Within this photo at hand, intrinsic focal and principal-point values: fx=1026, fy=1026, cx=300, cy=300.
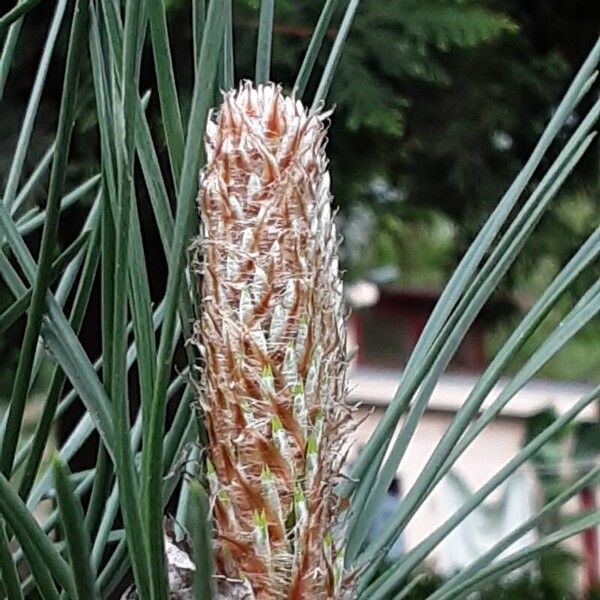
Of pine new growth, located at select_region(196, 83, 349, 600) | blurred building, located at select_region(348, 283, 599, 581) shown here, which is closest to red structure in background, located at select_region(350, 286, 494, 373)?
blurred building, located at select_region(348, 283, 599, 581)

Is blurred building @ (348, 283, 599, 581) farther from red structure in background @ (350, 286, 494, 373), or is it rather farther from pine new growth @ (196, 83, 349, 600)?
pine new growth @ (196, 83, 349, 600)

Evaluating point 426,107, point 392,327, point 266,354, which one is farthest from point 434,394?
point 266,354

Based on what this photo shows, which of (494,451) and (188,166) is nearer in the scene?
(188,166)

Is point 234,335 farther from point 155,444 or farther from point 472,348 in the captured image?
point 472,348

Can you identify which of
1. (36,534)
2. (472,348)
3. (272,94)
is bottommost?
(36,534)

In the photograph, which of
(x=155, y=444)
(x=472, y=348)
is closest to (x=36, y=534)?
(x=155, y=444)

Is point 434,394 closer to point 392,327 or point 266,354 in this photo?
point 392,327

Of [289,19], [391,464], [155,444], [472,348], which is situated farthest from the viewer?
[472,348]

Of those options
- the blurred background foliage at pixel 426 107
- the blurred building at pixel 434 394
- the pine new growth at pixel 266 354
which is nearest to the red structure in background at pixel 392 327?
the blurred building at pixel 434 394
